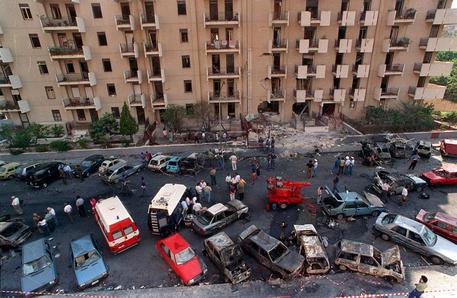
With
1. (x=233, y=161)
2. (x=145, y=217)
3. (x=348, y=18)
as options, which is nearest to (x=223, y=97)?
(x=233, y=161)

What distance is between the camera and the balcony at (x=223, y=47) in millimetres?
29234

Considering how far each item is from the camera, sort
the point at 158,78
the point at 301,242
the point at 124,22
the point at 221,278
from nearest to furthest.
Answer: the point at 221,278 < the point at 301,242 < the point at 124,22 < the point at 158,78

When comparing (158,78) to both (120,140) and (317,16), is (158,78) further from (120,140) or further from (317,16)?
(317,16)

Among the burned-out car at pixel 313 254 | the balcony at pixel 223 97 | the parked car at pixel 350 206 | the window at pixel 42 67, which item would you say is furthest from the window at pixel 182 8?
the burned-out car at pixel 313 254

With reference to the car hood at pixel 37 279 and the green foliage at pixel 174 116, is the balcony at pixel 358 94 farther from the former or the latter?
the car hood at pixel 37 279

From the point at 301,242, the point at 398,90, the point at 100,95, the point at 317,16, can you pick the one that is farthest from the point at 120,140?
the point at 398,90

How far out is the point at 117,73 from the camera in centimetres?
3056

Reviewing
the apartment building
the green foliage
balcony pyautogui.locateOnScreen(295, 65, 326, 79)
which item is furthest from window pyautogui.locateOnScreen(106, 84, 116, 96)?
balcony pyautogui.locateOnScreen(295, 65, 326, 79)

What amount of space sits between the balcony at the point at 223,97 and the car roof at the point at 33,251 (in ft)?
70.0

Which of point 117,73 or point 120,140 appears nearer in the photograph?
point 120,140

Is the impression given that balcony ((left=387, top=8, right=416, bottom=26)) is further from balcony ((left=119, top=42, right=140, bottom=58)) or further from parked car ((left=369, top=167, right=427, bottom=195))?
balcony ((left=119, top=42, right=140, bottom=58))

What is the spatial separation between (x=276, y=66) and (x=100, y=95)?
20.5 meters

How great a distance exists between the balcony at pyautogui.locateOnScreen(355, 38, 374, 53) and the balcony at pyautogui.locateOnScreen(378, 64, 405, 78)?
233cm

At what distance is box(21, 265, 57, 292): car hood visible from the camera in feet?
42.0
